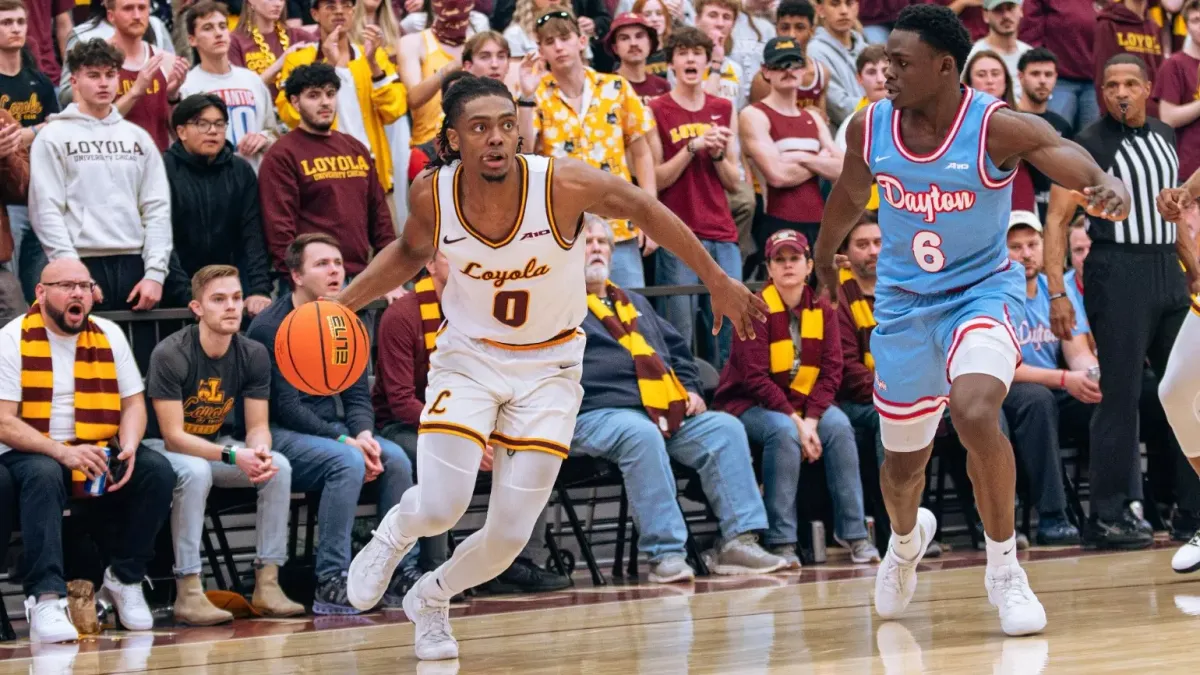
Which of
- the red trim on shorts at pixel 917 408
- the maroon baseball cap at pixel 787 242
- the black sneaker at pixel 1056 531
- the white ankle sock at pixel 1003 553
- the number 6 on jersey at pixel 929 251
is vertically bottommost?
the black sneaker at pixel 1056 531

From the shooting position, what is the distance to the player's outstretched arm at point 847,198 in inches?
247

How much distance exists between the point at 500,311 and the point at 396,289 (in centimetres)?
291

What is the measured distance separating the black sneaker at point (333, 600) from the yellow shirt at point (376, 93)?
3049mm

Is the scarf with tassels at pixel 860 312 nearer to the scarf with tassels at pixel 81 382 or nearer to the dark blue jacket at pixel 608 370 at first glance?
the dark blue jacket at pixel 608 370

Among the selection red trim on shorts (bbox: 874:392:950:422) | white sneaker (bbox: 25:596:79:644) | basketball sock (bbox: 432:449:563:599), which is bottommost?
white sneaker (bbox: 25:596:79:644)

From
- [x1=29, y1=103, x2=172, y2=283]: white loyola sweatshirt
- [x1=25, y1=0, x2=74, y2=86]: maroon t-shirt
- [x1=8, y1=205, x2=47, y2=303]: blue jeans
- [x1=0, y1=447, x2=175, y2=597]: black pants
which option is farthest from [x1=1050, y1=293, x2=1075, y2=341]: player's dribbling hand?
[x1=25, y1=0, x2=74, y2=86]: maroon t-shirt

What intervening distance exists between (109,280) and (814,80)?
5.12 m

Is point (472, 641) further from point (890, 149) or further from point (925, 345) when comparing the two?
point (890, 149)

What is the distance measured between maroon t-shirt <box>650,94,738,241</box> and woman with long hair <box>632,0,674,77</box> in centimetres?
83

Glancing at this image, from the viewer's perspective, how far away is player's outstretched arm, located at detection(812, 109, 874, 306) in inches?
247

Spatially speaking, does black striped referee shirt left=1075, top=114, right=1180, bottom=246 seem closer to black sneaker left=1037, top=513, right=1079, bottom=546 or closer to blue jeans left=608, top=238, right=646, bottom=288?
black sneaker left=1037, top=513, right=1079, bottom=546

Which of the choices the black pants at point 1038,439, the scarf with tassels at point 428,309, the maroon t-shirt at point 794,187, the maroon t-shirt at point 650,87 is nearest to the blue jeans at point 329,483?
the scarf with tassels at point 428,309

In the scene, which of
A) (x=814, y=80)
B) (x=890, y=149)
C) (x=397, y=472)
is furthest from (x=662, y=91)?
(x=890, y=149)

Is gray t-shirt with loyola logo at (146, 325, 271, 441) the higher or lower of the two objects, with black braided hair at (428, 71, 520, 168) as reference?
lower
